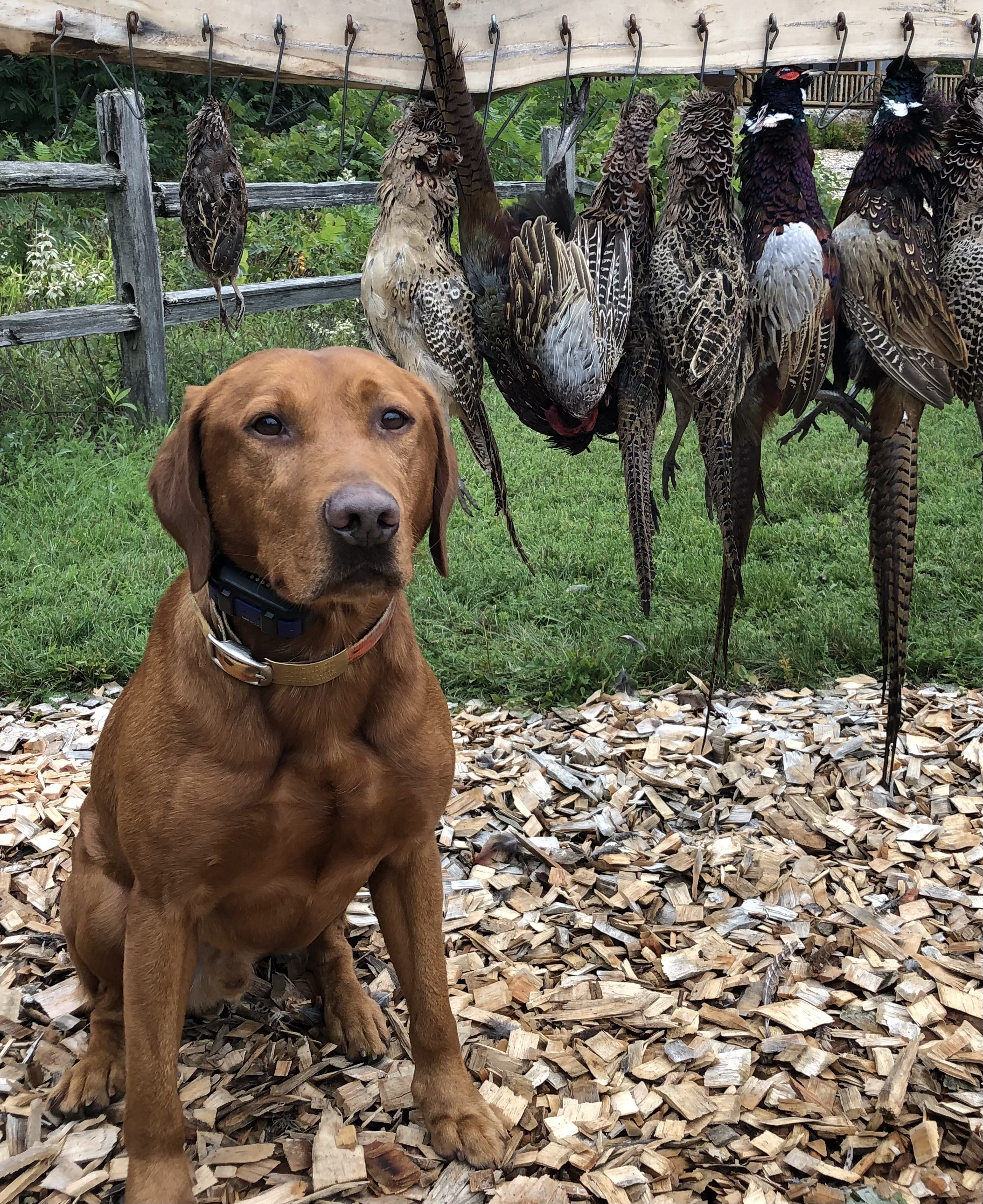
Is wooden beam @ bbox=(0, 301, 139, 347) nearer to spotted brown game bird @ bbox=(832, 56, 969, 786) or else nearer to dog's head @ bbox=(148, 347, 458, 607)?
dog's head @ bbox=(148, 347, 458, 607)

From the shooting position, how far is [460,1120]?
2.28 m

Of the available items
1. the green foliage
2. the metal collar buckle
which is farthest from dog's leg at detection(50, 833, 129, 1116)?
the green foliage

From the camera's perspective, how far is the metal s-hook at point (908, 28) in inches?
114

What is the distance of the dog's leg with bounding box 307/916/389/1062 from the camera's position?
2566mm

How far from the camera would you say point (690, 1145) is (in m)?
2.29

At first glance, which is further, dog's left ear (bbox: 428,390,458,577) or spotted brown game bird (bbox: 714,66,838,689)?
spotted brown game bird (bbox: 714,66,838,689)

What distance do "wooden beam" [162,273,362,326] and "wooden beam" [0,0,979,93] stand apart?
3578 millimetres

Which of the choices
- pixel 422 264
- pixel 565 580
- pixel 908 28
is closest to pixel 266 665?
pixel 422 264

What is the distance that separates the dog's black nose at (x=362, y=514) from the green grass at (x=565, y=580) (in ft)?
8.23

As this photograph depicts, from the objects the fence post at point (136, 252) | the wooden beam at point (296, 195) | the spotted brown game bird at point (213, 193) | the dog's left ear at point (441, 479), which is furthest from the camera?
the wooden beam at point (296, 195)

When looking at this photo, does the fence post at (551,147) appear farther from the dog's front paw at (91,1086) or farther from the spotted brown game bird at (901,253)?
the dog's front paw at (91,1086)

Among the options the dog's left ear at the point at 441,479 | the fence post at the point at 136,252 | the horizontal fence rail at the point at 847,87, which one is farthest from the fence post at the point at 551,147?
the dog's left ear at the point at 441,479

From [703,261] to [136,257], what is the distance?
179 inches

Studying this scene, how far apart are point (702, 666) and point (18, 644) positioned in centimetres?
279
